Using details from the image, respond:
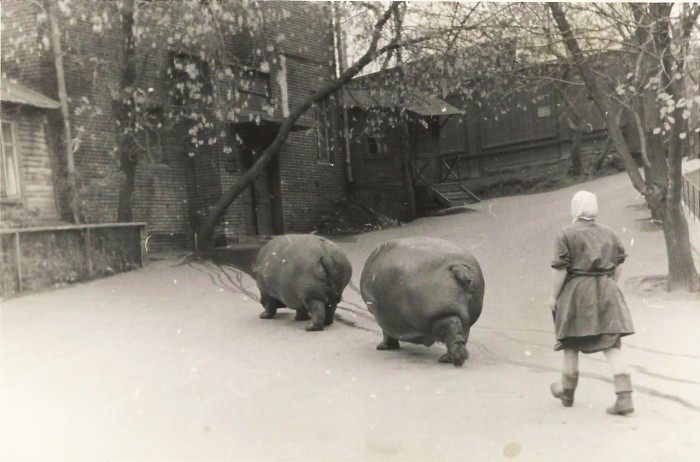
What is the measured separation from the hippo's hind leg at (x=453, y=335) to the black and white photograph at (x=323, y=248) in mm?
21

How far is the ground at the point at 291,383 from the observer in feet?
14.1

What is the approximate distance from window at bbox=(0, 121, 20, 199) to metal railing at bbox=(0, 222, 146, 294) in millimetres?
425

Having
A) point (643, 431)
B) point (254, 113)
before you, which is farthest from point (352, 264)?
point (643, 431)

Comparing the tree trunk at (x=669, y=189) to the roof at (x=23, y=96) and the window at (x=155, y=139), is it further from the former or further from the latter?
the roof at (x=23, y=96)

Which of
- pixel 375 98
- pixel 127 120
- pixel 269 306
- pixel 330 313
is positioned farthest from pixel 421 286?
pixel 375 98

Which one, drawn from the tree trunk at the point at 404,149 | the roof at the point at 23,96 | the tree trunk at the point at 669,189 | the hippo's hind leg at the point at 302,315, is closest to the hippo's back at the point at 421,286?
the hippo's hind leg at the point at 302,315

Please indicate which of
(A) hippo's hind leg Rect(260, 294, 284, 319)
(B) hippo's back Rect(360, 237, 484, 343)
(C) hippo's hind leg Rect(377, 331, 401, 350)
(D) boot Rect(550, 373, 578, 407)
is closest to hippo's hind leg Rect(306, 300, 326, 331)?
(A) hippo's hind leg Rect(260, 294, 284, 319)

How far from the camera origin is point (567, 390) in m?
5.04

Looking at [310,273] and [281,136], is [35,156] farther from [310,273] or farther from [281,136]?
[310,273]

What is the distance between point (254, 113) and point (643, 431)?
7808mm

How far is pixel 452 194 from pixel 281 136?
8678 millimetres

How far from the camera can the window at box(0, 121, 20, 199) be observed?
6.89m

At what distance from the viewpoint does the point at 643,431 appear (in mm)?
4438

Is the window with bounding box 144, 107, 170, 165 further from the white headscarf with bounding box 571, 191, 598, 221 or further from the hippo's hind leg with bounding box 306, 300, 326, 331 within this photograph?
the white headscarf with bounding box 571, 191, 598, 221
